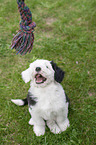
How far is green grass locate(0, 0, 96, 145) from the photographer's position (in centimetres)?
256

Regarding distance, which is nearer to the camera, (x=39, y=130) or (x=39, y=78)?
(x=39, y=78)

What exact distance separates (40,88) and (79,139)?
3.34 feet

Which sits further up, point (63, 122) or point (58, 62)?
point (58, 62)

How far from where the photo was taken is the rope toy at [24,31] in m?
1.66

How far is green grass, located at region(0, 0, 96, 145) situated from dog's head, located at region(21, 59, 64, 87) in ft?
3.11

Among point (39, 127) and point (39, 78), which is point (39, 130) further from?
point (39, 78)

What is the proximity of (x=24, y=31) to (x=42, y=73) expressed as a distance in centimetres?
52

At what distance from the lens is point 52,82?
2.13 meters

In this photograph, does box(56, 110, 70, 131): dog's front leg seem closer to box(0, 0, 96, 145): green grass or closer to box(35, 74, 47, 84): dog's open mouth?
box(0, 0, 96, 145): green grass

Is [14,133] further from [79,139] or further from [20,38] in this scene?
[20,38]

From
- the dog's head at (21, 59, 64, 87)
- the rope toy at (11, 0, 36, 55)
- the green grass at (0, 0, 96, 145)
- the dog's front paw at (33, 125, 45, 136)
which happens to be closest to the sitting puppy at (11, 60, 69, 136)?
the dog's head at (21, 59, 64, 87)

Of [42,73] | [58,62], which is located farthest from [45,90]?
[58,62]

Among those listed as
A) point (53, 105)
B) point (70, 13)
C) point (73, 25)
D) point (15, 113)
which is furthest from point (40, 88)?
point (70, 13)

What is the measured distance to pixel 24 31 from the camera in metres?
1.82
